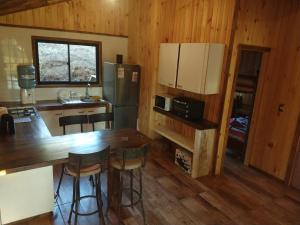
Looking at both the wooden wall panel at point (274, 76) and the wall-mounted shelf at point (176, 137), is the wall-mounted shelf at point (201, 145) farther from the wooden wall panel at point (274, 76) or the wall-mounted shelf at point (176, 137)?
the wooden wall panel at point (274, 76)

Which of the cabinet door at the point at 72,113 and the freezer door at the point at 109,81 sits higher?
the freezer door at the point at 109,81

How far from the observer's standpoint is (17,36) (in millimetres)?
4262

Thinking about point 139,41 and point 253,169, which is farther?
point 139,41

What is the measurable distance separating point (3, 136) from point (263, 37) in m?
3.82

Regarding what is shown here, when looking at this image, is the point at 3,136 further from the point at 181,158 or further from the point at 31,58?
the point at 181,158

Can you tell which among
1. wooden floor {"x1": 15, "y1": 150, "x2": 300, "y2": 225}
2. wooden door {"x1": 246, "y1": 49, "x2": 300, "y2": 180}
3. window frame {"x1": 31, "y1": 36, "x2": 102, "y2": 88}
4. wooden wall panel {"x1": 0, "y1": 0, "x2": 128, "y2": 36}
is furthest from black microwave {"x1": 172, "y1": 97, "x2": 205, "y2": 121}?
wooden wall panel {"x1": 0, "y1": 0, "x2": 128, "y2": 36}

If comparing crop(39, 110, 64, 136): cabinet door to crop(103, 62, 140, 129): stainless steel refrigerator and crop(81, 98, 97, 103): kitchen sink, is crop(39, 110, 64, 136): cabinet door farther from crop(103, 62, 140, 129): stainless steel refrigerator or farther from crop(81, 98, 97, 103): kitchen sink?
crop(103, 62, 140, 129): stainless steel refrigerator

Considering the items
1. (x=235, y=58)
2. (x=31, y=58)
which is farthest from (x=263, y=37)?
(x=31, y=58)

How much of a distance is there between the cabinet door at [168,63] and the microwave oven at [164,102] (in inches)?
10.1

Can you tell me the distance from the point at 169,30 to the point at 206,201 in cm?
302

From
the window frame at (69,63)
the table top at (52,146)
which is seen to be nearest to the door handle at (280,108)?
the table top at (52,146)

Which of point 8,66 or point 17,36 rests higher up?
point 17,36

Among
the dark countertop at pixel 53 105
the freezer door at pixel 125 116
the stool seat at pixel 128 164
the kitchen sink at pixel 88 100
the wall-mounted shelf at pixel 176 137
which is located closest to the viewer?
the stool seat at pixel 128 164

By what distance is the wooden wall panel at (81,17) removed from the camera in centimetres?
427
